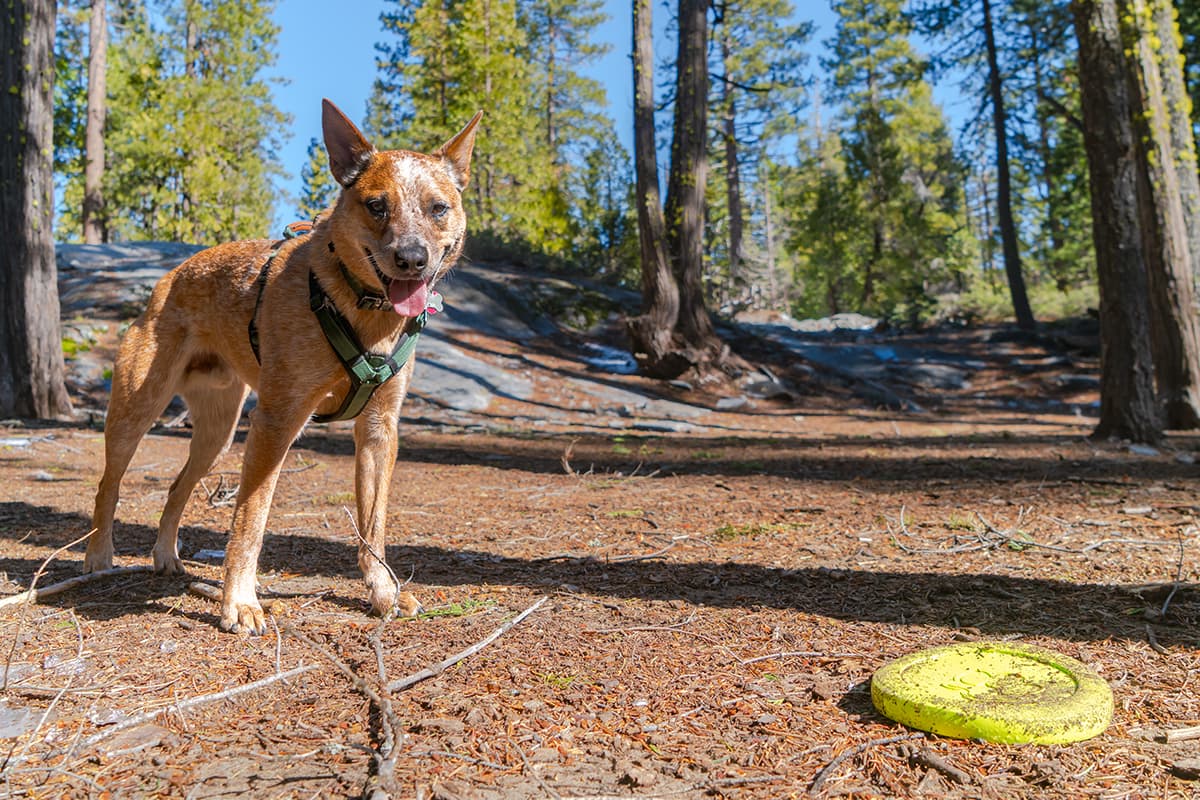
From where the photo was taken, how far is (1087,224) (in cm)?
3278

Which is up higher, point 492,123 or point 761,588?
point 492,123

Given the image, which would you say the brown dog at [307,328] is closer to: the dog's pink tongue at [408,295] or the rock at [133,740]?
the dog's pink tongue at [408,295]

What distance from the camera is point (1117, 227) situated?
335 inches

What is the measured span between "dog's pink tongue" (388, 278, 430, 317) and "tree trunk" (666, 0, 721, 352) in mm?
12050

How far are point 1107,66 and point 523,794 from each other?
9658 mm

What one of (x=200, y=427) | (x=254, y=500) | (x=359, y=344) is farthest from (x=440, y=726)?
(x=200, y=427)

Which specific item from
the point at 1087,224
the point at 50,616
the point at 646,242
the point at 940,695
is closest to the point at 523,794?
the point at 940,695

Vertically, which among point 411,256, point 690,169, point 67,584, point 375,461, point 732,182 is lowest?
point 67,584

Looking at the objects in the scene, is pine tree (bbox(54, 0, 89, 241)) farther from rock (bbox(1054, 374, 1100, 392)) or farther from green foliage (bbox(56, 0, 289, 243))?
rock (bbox(1054, 374, 1100, 392))

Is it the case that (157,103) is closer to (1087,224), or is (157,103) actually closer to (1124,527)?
(1124,527)

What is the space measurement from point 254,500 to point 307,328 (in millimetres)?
793

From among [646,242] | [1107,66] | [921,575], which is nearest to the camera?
[921,575]

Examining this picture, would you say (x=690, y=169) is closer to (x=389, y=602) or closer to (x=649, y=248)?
(x=649, y=248)

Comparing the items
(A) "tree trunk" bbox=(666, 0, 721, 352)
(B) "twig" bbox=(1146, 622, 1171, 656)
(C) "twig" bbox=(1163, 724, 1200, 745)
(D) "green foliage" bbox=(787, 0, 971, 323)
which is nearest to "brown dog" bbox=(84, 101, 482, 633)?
(C) "twig" bbox=(1163, 724, 1200, 745)
